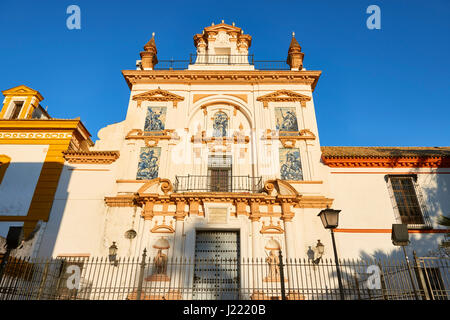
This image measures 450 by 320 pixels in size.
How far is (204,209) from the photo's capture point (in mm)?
12555

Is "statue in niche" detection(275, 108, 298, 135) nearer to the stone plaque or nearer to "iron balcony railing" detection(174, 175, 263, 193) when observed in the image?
"iron balcony railing" detection(174, 175, 263, 193)

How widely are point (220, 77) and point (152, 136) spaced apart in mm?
5189

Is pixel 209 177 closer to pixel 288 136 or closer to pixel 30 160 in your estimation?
pixel 288 136

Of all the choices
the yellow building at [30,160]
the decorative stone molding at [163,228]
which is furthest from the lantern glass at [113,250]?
the yellow building at [30,160]

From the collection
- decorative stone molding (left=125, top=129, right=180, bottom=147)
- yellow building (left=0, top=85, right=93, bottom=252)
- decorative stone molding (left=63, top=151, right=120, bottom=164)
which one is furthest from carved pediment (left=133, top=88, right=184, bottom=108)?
decorative stone molding (left=63, top=151, right=120, bottom=164)

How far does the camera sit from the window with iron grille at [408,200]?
13039 millimetres

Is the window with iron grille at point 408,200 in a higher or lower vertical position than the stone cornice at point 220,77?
lower

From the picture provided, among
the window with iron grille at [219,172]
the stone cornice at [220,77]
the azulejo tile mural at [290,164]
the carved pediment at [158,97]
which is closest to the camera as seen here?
the azulejo tile mural at [290,164]

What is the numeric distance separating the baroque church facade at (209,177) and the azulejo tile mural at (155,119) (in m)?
0.07

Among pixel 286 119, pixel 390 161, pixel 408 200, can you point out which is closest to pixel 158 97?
pixel 286 119

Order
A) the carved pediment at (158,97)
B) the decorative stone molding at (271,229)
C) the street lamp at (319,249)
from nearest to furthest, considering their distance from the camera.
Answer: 1. the street lamp at (319,249)
2. the decorative stone molding at (271,229)
3. the carved pediment at (158,97)

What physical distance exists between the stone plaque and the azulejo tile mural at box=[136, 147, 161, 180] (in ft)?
11.0

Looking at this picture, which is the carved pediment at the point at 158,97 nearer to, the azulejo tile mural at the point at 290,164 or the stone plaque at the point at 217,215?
the azulejo tile mural at the point at 290,164

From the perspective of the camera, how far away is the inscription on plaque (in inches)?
490
